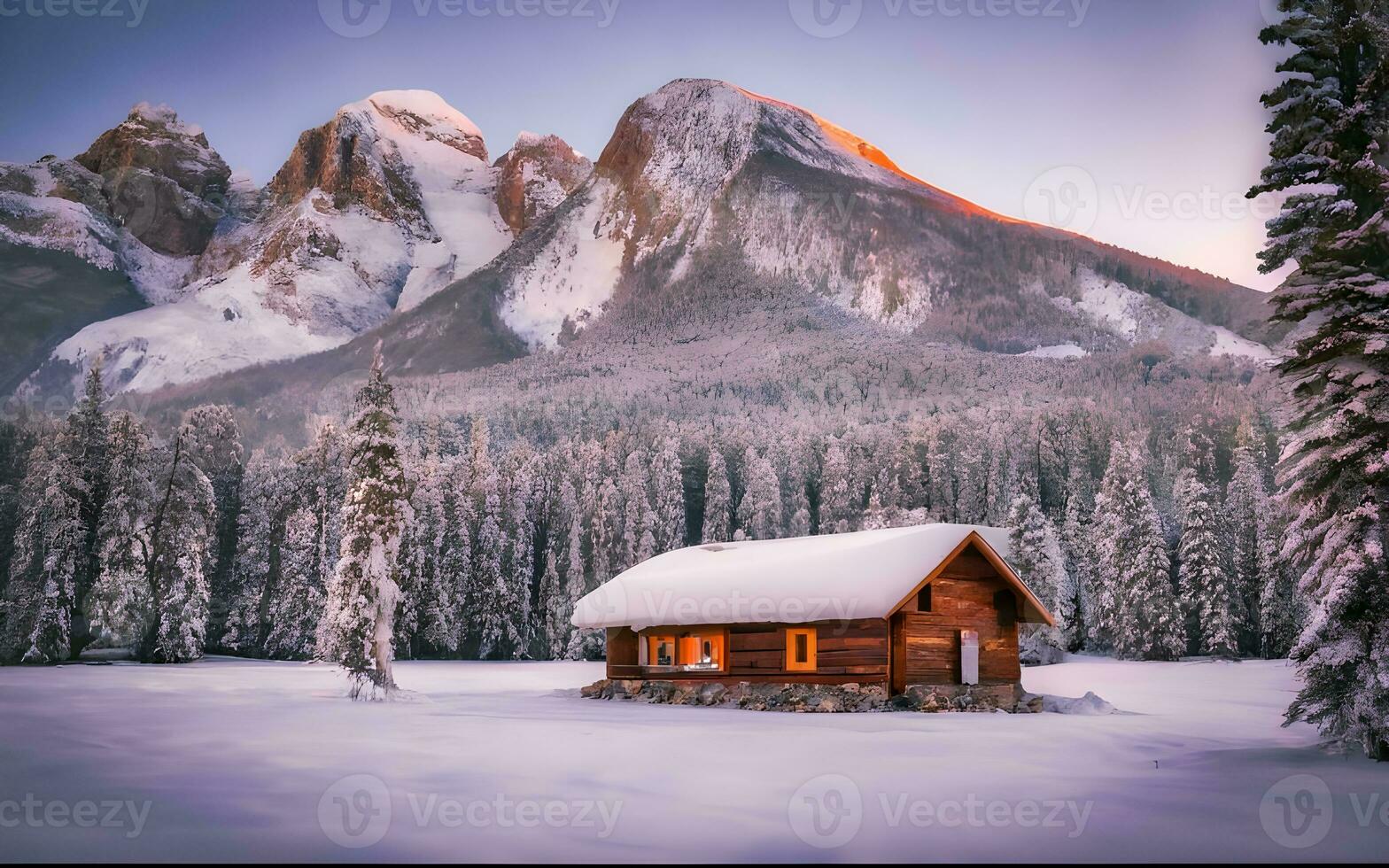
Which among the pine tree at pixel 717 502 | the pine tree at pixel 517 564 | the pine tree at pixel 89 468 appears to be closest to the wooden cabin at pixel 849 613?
the pine tree at pixel 89 468

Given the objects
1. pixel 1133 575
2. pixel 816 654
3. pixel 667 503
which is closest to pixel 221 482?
pixel 667 503

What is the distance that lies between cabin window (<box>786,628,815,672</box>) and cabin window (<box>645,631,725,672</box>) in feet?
8.71

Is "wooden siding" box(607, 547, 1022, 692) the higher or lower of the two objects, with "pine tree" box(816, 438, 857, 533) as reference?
lower

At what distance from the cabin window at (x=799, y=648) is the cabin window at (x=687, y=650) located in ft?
8.71

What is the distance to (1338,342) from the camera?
708 inches

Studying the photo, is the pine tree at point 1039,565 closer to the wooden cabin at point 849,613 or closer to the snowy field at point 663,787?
the wooden cabin at point 849,613

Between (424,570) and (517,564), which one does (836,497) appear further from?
(424,570)

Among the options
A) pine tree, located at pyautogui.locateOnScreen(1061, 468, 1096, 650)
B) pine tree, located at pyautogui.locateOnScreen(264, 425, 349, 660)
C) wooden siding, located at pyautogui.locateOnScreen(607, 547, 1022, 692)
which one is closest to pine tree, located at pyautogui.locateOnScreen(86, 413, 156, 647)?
pine tree, located at pyautogui.locateOnScreen(264, 425, 349, 660)

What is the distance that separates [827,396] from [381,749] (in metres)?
133

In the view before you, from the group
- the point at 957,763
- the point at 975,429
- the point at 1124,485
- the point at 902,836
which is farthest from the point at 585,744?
the point at 975,429

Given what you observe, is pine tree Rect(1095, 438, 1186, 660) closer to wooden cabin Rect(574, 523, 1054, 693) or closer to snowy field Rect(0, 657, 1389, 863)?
wooden cabin Rect(574, 523, 1054, 693)

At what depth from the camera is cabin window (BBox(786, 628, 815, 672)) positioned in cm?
3247

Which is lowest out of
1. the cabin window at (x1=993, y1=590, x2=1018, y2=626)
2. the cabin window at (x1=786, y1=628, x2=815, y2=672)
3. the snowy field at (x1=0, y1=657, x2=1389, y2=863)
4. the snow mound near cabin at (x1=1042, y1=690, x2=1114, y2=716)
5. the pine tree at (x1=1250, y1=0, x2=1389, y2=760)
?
the snow mound near cabin at (x1=1042, y1=690, x2=1114, y2=716)

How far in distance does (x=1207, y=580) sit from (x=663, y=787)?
59307 millimetres
